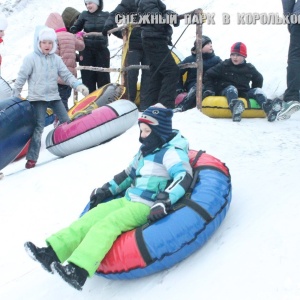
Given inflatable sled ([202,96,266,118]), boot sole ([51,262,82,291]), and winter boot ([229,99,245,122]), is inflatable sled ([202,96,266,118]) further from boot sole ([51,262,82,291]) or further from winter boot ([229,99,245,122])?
boot sole ([51,262,82,291])

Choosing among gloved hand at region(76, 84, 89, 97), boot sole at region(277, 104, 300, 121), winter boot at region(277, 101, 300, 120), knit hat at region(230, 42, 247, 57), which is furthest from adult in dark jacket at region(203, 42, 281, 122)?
gloved hand at region(76, 84, 89, 97)

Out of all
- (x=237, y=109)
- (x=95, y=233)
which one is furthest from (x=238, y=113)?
(x=95, y=233)

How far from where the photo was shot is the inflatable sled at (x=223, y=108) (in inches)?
215

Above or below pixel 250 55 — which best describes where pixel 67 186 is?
below

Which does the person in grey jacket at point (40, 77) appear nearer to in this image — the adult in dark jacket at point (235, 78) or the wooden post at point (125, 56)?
the wooden post at point (125, 56)

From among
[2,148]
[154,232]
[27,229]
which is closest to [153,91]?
[2,148]

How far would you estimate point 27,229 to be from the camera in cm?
367

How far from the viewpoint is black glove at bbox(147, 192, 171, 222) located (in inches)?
99.3

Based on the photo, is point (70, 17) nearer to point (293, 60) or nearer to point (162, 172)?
point (293, 60)

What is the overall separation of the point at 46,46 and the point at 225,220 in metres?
3.05

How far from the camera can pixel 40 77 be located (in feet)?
16.6

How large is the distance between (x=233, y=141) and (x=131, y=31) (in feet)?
7.88

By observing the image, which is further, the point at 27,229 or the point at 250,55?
the point at 250,55

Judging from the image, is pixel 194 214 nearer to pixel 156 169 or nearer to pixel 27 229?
pixel 156 169
